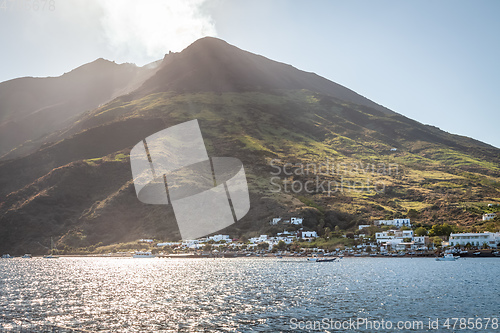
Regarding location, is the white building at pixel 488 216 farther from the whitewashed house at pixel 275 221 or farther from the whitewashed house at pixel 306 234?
the whitewashed house at pixel 275 221

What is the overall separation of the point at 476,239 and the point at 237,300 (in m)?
122

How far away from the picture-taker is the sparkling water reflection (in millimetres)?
41938

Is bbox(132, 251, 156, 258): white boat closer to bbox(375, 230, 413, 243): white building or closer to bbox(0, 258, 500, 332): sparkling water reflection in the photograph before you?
bbox(0, 258, 500, 332): sparkling water reflection

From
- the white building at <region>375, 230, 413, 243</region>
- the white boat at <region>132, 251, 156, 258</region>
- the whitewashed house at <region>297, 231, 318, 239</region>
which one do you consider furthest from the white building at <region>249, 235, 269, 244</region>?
the white building at <region>375, 230, 413, 243</region>

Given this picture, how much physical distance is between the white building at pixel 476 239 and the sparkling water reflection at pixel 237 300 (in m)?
70.6

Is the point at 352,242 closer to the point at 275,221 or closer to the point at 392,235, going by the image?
the point at 392,235

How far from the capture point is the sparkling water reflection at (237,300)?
41938mm

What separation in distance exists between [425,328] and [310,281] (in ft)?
120

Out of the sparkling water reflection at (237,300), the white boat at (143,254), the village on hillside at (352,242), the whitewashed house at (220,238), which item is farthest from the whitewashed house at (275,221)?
the sparkling water reflection at (237,300)

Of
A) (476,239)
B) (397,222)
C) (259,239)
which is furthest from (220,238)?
(476,239)

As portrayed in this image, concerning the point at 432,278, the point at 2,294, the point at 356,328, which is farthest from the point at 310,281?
the point at 2,294

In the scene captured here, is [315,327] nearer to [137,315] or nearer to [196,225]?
[137,315]

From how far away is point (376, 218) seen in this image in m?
174

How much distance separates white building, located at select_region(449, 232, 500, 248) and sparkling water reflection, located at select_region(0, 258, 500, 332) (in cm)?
7065
